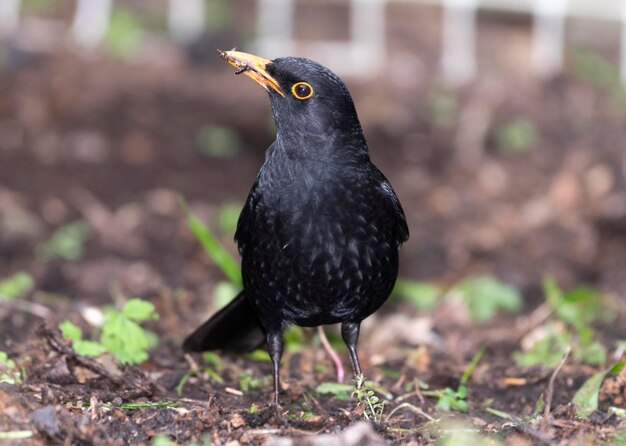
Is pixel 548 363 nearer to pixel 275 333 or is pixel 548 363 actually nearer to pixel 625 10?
pixel 275 333

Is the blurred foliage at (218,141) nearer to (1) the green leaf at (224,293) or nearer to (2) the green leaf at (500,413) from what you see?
(1) the green leaf at (224,293)

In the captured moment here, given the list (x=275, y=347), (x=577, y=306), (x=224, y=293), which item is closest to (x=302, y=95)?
(x=275, y=347)

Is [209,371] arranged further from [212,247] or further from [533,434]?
[533,434]

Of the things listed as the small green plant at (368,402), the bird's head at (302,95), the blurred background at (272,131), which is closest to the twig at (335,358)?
the small green plant at (368,402)

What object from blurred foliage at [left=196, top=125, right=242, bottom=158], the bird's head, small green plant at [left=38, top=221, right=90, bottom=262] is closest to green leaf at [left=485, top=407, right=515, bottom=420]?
the bird's head

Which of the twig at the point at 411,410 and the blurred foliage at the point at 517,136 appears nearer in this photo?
the twig at the point at 411,410

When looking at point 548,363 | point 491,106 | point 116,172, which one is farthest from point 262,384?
point 491,106
